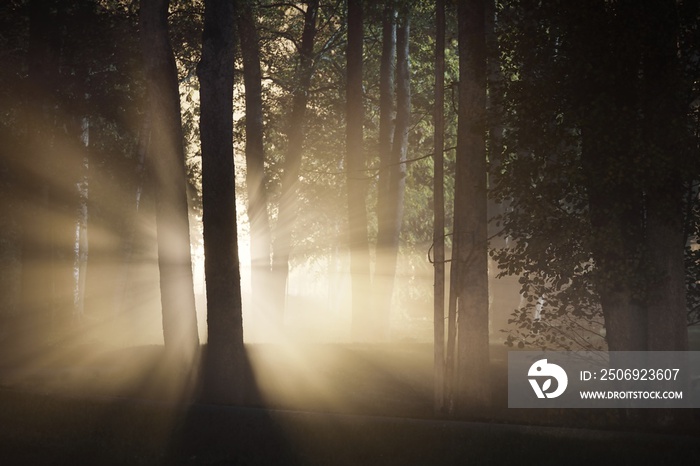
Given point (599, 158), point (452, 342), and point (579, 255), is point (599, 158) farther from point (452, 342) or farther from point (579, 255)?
point (452, 342)

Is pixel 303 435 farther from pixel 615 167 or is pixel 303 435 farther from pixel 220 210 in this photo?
pixel 615 167

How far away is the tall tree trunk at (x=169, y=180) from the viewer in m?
15.7

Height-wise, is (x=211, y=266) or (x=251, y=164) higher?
(x=251, y=164)

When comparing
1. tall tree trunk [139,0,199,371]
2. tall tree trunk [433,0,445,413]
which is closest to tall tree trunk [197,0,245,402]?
tall tree trunk [139,0,199,371]

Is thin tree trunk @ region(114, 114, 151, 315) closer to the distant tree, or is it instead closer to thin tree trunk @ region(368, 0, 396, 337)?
the distant tree

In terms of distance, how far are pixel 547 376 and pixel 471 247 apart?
3.61m

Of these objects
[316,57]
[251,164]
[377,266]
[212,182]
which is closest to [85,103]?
[251,164]

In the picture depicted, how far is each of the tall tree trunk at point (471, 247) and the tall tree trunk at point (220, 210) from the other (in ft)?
12.0

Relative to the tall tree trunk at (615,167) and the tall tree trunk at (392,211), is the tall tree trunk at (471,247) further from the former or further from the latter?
the tall tree trunk at (392,211)

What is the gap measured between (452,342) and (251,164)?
12.1m

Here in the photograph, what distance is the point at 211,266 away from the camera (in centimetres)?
1495

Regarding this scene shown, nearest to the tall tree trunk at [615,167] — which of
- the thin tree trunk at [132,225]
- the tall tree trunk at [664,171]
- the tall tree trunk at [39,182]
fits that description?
the tall tree trunk at [664,171]

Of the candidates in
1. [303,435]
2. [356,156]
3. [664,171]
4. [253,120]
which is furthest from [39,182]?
[664,171]

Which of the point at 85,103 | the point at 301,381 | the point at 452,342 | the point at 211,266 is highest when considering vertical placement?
the point at 85,103
